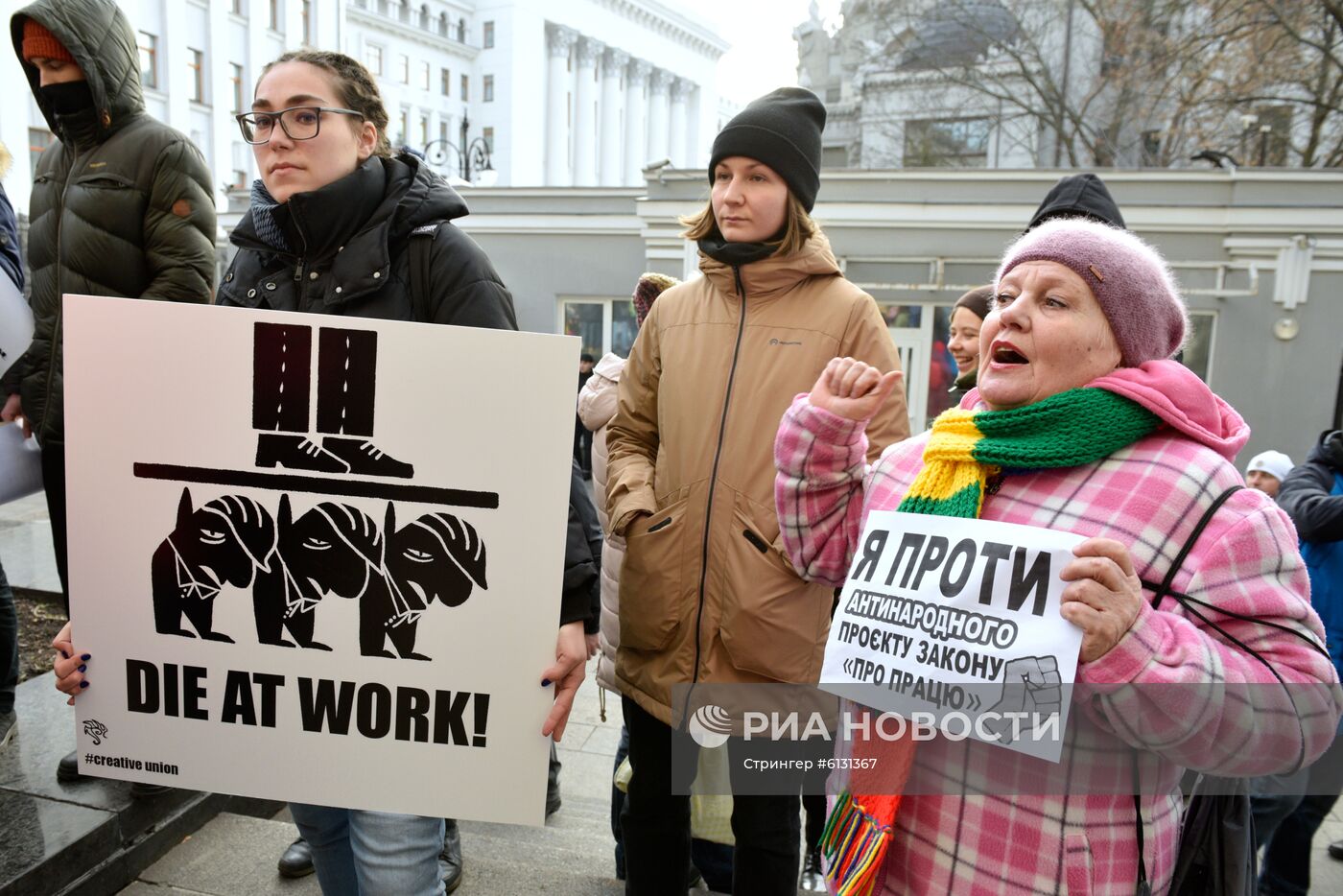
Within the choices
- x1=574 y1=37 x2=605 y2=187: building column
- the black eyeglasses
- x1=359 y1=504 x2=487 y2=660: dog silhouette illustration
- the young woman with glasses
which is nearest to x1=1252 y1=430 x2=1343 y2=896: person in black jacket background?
the young woman with glasses

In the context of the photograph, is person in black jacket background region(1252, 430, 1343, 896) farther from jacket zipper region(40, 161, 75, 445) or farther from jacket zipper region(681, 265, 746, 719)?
jacket zipper region(40, 161, 75, 445)

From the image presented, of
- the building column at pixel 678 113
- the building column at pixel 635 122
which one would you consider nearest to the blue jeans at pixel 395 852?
the building column at pixel 635 122

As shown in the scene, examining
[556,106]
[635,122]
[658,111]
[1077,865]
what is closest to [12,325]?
[1077,865]

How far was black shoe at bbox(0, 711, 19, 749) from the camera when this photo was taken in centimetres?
308

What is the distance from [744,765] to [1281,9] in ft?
57.1

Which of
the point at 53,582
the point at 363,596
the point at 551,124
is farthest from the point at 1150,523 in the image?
the point at 551,124

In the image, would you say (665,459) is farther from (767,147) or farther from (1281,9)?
(1281,9)

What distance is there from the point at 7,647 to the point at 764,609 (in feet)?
9.16

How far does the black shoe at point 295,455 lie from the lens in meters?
1.79

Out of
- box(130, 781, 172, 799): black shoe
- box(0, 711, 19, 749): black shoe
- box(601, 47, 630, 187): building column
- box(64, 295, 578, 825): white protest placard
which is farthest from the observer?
box(601, 47, 630, 187): building column

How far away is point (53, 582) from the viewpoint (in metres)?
5.04

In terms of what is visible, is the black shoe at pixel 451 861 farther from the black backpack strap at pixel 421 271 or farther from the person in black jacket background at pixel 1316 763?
the person in black jacket background at pixel 1316 763

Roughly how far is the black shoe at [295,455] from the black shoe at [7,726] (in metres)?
2.13

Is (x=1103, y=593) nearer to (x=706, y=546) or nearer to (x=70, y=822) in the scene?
(x=706, y=546)
